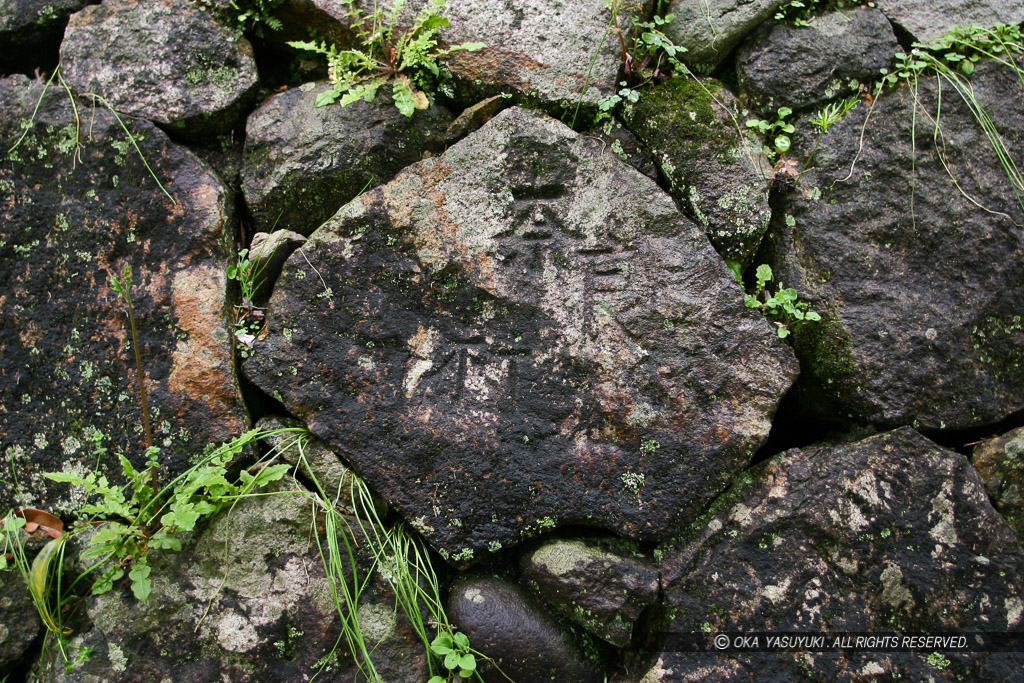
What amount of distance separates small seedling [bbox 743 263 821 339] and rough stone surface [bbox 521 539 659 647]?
0.78 m

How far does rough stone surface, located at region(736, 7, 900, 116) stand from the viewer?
1.91 metres

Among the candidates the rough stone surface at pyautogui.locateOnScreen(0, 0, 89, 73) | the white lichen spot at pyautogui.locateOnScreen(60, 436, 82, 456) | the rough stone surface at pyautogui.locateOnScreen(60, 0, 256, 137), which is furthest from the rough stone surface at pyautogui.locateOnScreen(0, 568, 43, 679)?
the rough stone surface at pyautogui.locateOnScreen(0, 0, 89, 73)

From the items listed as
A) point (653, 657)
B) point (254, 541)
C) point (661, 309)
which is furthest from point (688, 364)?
point (254, 541)

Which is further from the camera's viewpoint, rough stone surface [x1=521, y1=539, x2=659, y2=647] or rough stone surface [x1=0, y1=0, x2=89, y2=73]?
rough stone surface [x1=0, y1=0, x2=89, y2=73]

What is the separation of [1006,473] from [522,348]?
55.4 inches

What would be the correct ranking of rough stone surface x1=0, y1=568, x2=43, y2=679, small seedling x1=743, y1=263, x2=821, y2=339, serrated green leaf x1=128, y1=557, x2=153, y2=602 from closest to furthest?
1. serrated green leaf x1=128, y1=557, x2=153, y2=602
2. rough stone surface x1=0, y1=568, x2=43, y2=679
3. small seedling x1=743, y1=263, x2=821, y2=339

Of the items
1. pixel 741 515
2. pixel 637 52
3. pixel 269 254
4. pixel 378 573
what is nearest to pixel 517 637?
pixel 378 573

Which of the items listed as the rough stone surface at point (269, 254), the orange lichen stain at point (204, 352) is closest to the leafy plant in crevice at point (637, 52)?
the rough stone surface at point (269, 254)

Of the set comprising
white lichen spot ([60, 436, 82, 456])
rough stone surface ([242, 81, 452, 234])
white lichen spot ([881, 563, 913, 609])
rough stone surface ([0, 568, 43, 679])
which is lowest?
rough stone surface ([0, 568, 43, 679])

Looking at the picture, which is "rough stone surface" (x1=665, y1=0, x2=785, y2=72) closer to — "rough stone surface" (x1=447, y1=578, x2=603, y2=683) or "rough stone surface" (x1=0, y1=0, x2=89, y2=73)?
"rough stone surface" (x1=447, y1=578, x2=603, y2=683)

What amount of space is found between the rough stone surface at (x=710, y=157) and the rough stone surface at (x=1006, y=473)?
2.85ft

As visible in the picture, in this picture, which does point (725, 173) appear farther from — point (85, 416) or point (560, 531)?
point (85, 416)

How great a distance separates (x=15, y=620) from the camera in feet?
5.51

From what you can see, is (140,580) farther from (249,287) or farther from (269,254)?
(269,254)
